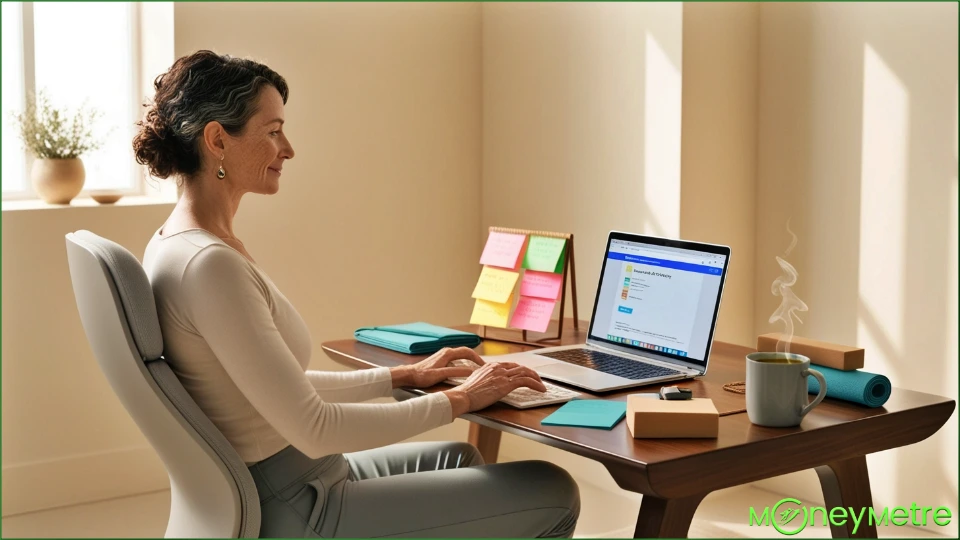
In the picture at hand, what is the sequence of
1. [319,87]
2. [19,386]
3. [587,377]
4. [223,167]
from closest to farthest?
1. [223,167]
2. [587,377]
3. [19,386]
4. [319,87]

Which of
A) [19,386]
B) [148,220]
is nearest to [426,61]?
[148,220]

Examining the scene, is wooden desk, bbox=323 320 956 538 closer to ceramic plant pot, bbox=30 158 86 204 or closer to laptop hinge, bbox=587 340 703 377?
laptop hinge, bbox=587 340 703 377

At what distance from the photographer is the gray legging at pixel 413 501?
1765 mm

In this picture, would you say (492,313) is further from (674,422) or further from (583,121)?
(583,121)

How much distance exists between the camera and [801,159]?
334 cm

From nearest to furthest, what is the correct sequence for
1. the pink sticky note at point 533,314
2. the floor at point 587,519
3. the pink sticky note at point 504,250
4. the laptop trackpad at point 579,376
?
the laptop trackpad at point 579,376, the pink sticky note at point 533,314, the pink sticky note at point 504,250, the floor at point 587,519

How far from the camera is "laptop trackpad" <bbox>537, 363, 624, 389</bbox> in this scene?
2.02m

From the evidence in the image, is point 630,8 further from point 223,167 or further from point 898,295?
point 223,167

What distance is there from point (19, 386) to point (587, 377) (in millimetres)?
2068

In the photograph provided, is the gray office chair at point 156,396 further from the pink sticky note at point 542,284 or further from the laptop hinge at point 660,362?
the pink sticky note at point 542,284

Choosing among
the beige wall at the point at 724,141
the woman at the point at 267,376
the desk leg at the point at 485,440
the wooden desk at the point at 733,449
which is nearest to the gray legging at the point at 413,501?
the woman at the point at 267,376

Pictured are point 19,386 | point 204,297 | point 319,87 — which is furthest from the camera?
point 319,87

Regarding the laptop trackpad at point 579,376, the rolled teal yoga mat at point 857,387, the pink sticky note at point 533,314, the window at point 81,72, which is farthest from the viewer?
the window at point 81,72

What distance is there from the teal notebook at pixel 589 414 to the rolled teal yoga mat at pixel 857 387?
0.35m
